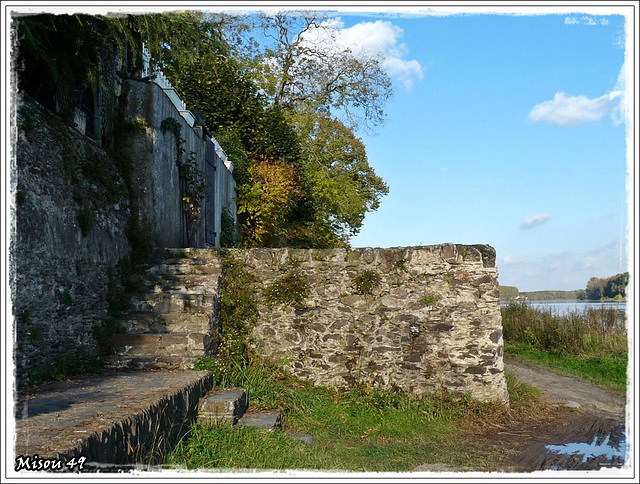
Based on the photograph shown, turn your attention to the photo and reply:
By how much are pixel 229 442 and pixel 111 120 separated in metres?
5.17

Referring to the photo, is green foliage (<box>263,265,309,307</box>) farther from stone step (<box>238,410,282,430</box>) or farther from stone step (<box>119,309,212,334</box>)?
stone step (<box>238,410,282,430</box>)

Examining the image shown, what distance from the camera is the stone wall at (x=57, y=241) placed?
17.7ft

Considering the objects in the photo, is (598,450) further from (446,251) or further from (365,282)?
(365,282)

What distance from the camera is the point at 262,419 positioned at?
630 cm

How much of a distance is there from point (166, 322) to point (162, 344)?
0.35 meters

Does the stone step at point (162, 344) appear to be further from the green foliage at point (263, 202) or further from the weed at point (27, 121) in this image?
the green foliage at point (263, 202)

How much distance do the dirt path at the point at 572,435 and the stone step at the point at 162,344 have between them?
3720 millimetres

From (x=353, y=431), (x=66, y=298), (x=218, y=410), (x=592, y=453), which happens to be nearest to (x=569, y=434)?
(x=592, y=453)

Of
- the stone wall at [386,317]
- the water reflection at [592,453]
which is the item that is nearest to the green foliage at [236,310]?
the stone wall at [386,317]

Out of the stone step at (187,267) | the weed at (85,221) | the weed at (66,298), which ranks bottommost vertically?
the weed at (66,298)

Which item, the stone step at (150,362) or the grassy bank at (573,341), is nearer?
the stone step at (150,362)

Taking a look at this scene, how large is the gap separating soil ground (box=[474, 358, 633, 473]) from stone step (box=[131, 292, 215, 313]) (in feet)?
12.8

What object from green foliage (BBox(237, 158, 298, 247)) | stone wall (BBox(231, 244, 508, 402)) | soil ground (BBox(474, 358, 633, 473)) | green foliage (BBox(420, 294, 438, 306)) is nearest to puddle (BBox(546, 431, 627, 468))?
soil ground (BBox(474, 358, 633, 473))

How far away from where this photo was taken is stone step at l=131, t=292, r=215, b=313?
7.48m
